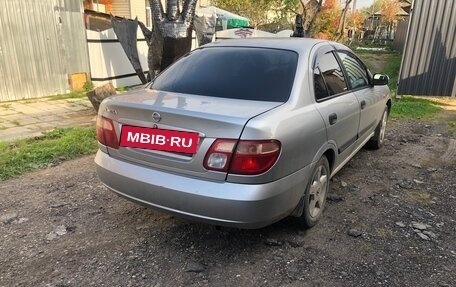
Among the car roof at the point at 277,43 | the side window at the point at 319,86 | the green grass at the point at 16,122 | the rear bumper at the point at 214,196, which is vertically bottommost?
the green grass at the point at 16,122

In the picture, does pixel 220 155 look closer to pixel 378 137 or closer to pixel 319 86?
pixel 319 86

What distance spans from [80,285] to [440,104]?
8.81m

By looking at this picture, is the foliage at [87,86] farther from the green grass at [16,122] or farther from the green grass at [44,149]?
the green grass at [44,149]

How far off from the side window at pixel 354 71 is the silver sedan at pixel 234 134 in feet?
1.25

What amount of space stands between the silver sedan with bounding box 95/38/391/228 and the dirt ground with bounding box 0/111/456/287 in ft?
1.21

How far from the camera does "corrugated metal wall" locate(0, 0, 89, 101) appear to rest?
7820mm

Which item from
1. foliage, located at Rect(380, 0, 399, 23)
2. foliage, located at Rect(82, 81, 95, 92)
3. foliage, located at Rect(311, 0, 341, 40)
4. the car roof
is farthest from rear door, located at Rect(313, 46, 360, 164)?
foliage, located at Rect(380, 0, 399, 23)

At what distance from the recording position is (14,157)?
4.73 meters

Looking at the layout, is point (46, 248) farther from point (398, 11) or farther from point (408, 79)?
point (398, 11)

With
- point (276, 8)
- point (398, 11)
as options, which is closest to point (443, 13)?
point (276, 8)

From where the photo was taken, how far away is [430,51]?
890 cm

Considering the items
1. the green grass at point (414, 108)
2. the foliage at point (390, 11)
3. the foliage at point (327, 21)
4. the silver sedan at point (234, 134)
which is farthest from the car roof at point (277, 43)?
the foliage at point (390, 11)

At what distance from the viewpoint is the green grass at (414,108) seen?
7.64 meters

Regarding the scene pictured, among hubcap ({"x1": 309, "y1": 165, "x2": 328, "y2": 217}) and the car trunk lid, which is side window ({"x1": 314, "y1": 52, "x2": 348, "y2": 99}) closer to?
hubcap ({"x1": 309, "y1": 165, "x2": 328, "y2": 217})
